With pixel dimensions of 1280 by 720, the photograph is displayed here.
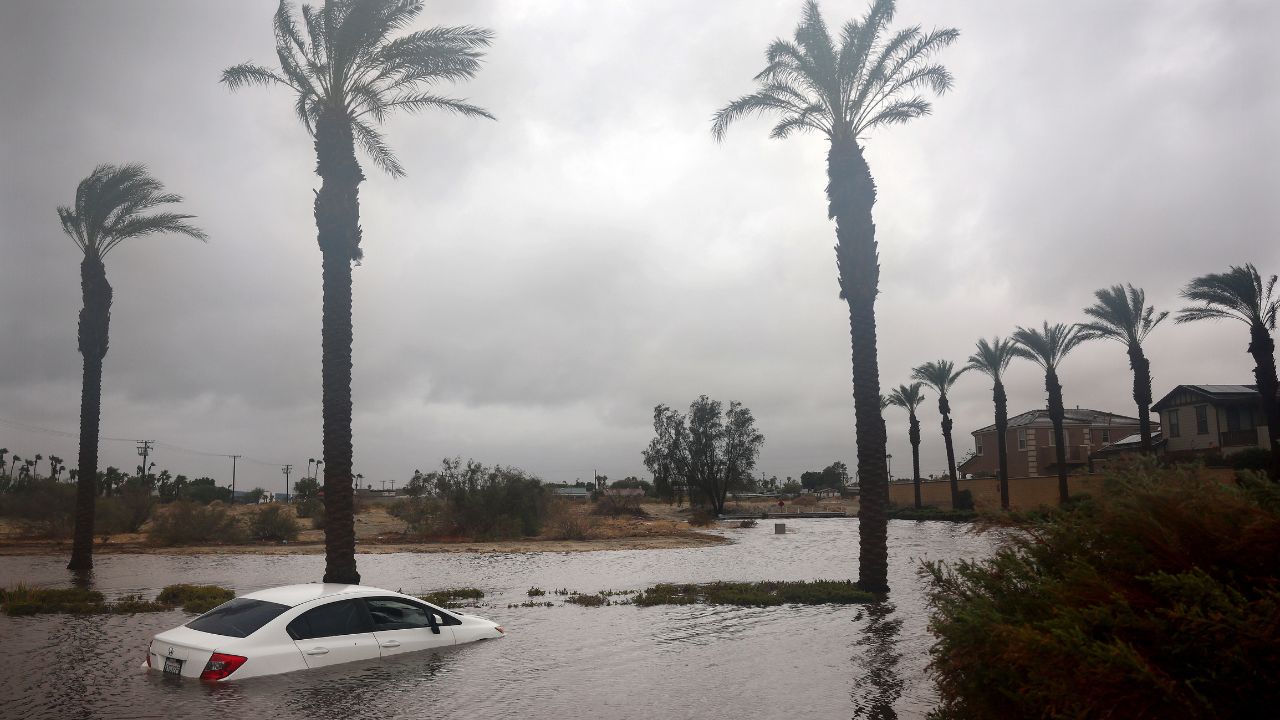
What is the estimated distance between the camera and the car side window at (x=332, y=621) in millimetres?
10094

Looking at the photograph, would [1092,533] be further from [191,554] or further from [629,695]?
[191,554]

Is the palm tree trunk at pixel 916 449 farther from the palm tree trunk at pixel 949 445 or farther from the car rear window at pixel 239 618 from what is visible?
the car rear window at pixel 239 618

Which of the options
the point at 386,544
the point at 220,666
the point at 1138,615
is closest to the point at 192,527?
the point at 386,544

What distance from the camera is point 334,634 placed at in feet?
34.3

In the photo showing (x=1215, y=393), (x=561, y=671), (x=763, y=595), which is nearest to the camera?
A: (x=561, y=671)

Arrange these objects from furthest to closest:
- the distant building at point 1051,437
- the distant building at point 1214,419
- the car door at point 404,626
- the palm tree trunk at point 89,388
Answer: the distant building at point 1051,437 → the distant building at point 1214,419 → the palm tree trunk at point 89,388 → the car door at point 404,626

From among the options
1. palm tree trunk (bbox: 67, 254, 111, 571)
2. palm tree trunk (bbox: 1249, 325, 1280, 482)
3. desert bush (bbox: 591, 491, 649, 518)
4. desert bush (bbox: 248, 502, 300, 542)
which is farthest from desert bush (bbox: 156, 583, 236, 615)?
desert bush (bbox: 591, 491, 649, 518)

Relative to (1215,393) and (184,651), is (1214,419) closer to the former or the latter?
(1215,393)

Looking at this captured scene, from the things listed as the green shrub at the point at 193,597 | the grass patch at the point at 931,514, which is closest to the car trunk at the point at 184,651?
the green shrub at the point at 193,597

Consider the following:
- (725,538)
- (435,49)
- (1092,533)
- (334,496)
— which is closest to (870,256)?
(435,49)

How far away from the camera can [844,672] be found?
39.0 ft

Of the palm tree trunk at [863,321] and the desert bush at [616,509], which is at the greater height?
the palm tree trunk at [863,321]

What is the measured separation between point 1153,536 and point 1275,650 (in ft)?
3.07

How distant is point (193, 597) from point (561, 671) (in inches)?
420
